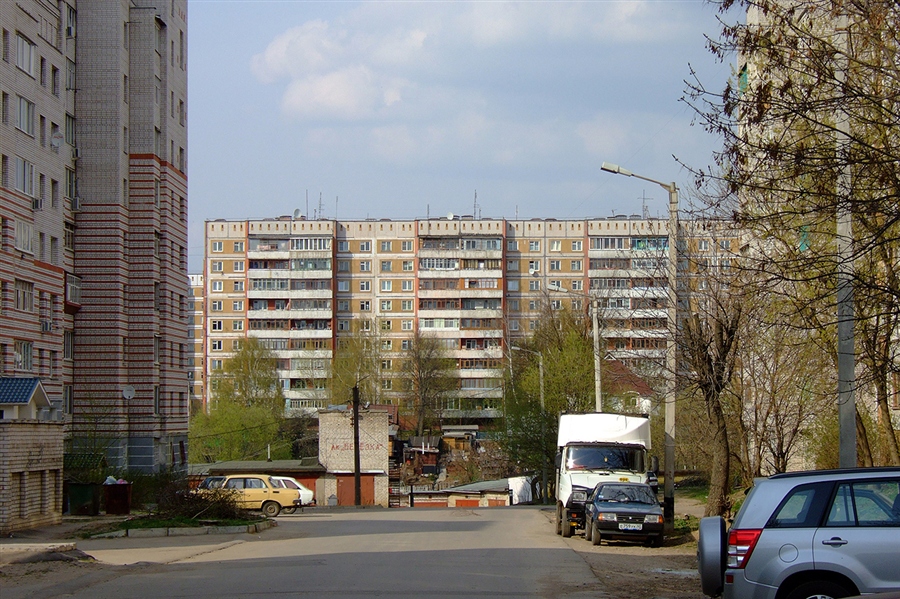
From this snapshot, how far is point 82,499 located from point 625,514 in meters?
20.8

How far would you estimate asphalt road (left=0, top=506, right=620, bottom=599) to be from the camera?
45.3ft

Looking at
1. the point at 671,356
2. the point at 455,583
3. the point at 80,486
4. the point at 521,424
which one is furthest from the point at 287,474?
the point at 455,583

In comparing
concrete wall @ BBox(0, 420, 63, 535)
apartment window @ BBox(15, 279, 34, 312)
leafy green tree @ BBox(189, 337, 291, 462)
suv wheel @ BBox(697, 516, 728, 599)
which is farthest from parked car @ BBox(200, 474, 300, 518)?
leafy green tree @ BBox(189, 337, 291, 462)

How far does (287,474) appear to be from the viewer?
5759 centimetres

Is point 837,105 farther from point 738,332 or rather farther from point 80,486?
point 80,486

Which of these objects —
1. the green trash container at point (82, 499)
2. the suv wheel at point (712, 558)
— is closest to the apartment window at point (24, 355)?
the green trash container at point (82, 499)

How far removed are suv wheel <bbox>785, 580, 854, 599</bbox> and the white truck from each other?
15735 mm

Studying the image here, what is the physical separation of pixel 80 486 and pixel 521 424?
24030 mm

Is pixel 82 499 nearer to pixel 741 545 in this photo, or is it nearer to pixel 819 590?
pixel 741 545

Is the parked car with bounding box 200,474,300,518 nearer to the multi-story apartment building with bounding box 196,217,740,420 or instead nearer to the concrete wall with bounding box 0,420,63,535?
the concrete wall with bounding box 0,420,63,535

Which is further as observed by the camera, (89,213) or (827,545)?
(89,213)

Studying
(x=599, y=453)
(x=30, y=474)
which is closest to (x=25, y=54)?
(x=30, y=474)

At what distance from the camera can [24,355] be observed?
134 ft

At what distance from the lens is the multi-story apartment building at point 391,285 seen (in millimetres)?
95125
